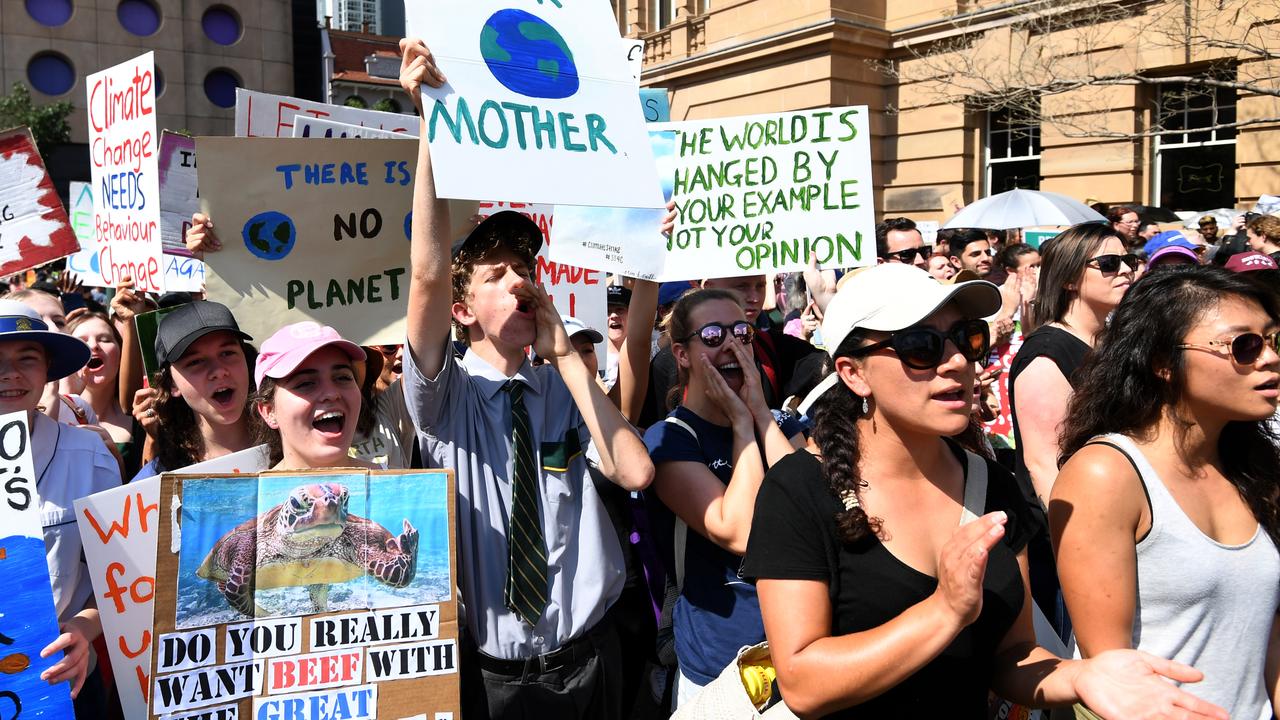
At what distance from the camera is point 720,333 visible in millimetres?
3195

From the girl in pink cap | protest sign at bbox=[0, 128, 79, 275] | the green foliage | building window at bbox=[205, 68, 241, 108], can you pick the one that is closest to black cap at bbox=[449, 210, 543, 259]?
the girl in pink cap

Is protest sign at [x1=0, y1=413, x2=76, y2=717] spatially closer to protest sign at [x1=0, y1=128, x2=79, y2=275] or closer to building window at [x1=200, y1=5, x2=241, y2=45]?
protest sign at [x1=0, y1=128, x2=79, y2=275]

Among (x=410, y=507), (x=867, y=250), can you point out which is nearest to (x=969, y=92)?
(x=867, y=250)

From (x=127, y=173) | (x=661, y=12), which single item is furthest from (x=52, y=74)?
(x=127, y=173)

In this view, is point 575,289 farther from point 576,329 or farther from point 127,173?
point 127,173

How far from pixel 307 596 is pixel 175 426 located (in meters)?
1.20

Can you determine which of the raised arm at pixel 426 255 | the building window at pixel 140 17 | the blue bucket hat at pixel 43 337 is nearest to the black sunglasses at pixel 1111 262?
the raised arm at pixel 426 255

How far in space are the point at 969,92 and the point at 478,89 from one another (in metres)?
15.1

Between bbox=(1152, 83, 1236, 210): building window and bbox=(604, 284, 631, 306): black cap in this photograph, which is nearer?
bbox=(604, 284, 631, 306): black cap

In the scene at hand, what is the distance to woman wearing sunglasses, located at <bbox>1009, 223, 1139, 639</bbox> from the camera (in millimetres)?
3588

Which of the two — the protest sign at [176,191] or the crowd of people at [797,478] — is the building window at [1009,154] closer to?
the crowd of people at [797,478]

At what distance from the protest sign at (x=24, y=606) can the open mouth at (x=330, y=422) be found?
26.6 inches

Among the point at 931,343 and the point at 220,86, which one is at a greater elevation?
the point at 220,86

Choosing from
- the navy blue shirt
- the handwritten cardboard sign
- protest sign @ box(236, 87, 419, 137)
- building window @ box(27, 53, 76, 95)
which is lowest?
the navy blue shirt
